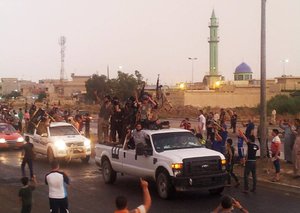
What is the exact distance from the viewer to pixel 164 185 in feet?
44.5

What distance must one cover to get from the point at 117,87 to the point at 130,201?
7372 centimetres

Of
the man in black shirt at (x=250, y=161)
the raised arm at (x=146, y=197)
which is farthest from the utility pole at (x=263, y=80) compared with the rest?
the raised arm at (x=146, y=197)

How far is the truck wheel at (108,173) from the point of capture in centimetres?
1639

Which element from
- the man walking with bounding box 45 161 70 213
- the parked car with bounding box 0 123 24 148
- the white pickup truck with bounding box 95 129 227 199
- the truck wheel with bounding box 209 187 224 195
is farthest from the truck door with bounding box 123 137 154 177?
the parked car with bounding box 0 123 24 148

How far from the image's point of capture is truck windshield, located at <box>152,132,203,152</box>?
14.3 m

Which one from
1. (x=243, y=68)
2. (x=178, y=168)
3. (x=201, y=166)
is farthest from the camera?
(x=243, y=68)

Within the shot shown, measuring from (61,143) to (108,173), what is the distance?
493 cm

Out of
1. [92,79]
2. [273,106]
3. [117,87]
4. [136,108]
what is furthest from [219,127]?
[92,79]

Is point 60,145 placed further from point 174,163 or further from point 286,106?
point 286,106

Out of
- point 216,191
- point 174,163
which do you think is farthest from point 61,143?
point 174,163

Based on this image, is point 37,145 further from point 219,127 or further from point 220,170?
point 220,170

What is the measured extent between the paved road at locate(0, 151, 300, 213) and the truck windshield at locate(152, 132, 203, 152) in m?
1.31

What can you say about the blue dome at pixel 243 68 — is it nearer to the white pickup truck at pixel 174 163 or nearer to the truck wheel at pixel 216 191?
the white pickup truck at pixel 174 163

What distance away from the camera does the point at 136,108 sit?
723 inches
